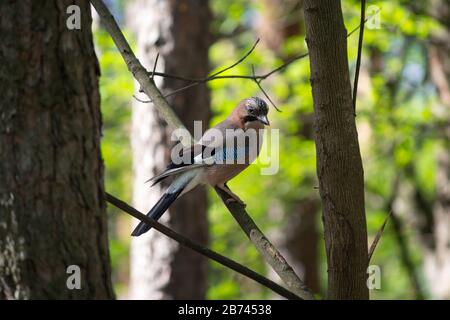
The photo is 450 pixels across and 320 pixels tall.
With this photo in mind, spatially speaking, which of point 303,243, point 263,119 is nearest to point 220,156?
point 263,119

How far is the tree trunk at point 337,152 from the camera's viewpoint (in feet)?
9.26

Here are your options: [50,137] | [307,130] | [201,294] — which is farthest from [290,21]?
[50,137]

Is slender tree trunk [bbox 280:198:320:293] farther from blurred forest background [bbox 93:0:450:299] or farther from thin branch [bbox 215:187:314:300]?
thin branch [bbox 215:187:314:300]

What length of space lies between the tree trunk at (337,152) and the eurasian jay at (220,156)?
1.67 meters

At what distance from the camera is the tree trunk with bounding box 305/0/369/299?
282 cm

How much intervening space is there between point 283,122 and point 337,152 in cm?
760

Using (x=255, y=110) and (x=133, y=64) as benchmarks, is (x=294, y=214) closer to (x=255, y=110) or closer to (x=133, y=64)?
(x=255, y=110)

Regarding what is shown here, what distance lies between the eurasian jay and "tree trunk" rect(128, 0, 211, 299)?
1.87 meters

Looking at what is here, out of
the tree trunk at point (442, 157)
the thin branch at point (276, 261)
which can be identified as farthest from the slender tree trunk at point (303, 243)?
the thin branch at point (276, 261)

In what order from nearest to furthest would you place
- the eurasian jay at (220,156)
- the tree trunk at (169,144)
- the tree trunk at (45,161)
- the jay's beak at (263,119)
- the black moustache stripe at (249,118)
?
the tree trunk at (45,161) < the eurasian jay at (220,156) < the jay's beak at (263,119) < the black moustache stripe at (249,118) < the tree trunk at (169,144)

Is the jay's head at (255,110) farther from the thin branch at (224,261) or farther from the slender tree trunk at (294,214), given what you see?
the slender tree trunk at (294,214)

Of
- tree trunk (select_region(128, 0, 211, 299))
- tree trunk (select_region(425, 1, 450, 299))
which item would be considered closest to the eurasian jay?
tree trunk (select_region(128, 0, 211, 299))
